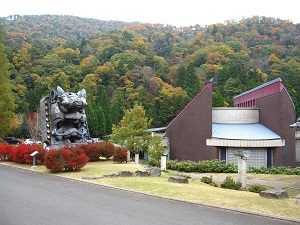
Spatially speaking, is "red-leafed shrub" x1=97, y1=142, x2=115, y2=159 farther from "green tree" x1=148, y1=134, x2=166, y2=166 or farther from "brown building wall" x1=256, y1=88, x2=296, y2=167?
"brown building wall" x1=256, y1=88, x2=296, y2=167

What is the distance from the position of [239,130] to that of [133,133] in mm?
9316

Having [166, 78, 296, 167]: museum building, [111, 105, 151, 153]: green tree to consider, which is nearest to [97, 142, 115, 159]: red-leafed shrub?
[111, 105, 151, 153]: green tree

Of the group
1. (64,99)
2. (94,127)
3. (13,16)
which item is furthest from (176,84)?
(13,16)

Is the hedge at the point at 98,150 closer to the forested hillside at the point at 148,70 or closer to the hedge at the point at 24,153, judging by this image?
the hedge at the point at 24,153

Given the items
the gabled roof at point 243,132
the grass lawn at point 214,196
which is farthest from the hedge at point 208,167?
the grass lawn at point 214,196

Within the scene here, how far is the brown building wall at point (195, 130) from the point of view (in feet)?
107

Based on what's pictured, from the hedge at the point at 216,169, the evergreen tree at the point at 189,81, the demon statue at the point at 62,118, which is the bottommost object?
the hedge at the point at 216,169

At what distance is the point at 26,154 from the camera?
20531 mm

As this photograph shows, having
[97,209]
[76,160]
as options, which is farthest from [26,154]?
[97,209]

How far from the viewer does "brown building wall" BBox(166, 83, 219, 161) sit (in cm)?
3262

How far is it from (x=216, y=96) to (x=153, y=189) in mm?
41809

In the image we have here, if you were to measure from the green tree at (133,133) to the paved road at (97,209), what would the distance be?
57.8 feet

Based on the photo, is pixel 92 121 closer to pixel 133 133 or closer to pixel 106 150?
pixel 133 133

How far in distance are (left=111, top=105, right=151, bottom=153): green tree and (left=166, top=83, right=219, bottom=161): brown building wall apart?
328 cm
